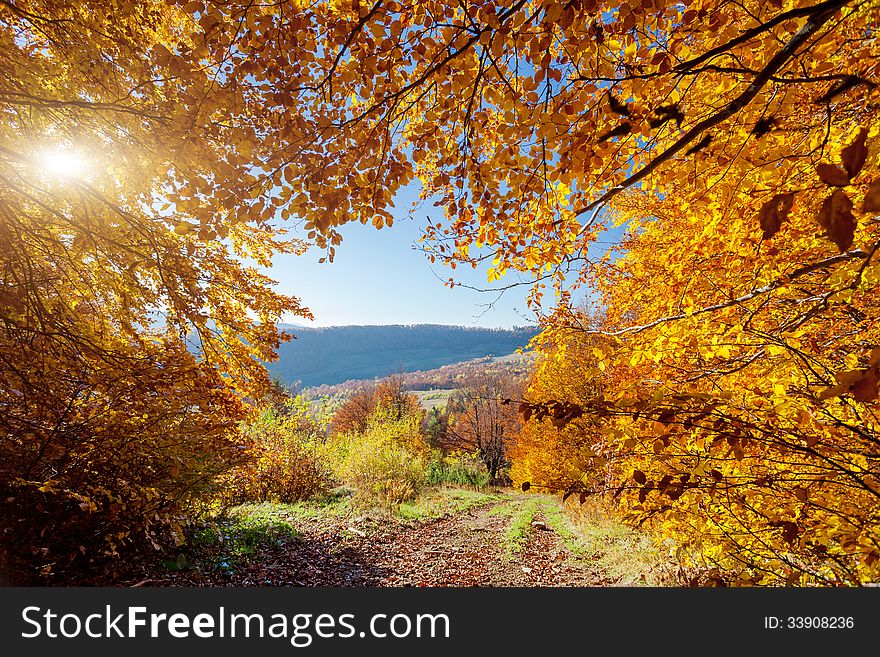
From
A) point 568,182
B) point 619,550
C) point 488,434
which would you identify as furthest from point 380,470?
point 488,434

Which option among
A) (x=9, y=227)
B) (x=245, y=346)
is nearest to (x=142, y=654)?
(x=245, y=346)

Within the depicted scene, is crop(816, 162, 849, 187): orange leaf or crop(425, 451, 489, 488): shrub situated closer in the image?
crop(816, 162, 849, 187): orange leaf

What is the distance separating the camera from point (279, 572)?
6824 millimetres

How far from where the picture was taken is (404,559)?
816 cm

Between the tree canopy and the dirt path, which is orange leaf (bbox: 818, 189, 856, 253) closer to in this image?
the tree canopy

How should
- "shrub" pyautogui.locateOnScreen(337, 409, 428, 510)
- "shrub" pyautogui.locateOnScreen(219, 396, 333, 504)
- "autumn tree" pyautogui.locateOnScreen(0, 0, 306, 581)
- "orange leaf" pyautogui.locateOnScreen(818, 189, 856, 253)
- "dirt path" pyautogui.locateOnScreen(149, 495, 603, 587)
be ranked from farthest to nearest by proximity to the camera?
"shrub" pyautogui.locateOnScreen(337, 409, 428, 510)
"shrub" pyautogui.locateOnScreen(219, 396, 333, 504)
"dirt path" pyautogui.locateOnScreen(149, 495, 603, 587)
"autumn tree" pyautogui.locateOnScreen(0, 0, 306, 581)
"orange leaf" pyautogui.locateOnScreen(818, 189, 856, 253)

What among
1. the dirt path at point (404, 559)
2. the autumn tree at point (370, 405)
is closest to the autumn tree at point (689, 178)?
the dirt path at point (404, 559)

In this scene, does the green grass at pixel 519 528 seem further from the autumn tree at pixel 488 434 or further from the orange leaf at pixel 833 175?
the autumn tree at pixel 488 434

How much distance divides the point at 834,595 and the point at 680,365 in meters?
2.11

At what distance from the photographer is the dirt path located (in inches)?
265

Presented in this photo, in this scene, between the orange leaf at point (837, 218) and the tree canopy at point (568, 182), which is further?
the tree canopy at point (568, 182)

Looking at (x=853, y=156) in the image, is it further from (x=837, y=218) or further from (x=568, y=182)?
(x=568, y=182)

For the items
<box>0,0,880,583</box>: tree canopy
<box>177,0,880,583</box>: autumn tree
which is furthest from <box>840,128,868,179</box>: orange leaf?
<box>177,0,880,583</box>: autumn tree

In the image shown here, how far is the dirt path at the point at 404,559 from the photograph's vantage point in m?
6.73
